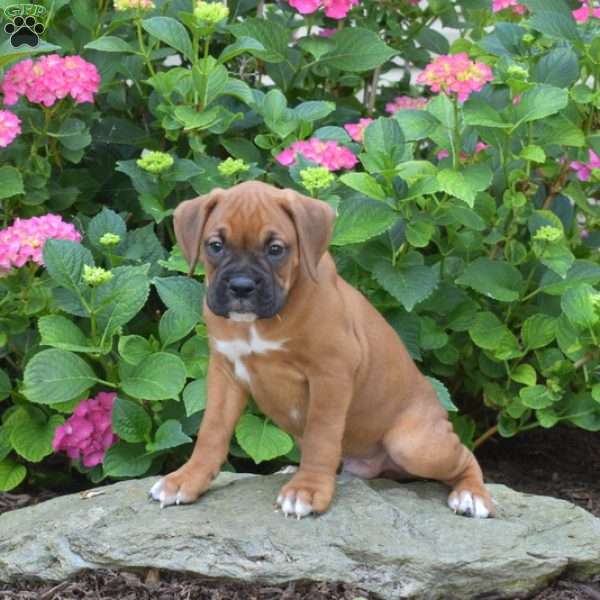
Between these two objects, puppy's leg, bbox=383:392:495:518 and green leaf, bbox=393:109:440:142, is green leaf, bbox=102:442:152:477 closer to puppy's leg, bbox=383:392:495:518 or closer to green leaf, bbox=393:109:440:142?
puppy's leg, bbox=383:392:495:518

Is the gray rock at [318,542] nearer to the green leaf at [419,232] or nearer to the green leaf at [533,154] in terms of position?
the green leaf at [419,232]

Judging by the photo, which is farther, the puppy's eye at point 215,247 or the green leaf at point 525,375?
the green leaf at point 525,375

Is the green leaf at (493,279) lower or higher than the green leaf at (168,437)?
higher

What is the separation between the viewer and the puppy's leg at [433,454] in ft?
14.5

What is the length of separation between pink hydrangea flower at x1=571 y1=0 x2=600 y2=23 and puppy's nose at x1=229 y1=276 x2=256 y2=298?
2603 millimetres

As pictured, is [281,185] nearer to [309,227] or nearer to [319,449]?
[309,227]

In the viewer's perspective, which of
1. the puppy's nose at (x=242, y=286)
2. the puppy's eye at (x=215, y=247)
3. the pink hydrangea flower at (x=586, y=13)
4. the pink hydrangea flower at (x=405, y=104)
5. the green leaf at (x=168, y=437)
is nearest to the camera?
the puppy's nose at (x=242, y=286)

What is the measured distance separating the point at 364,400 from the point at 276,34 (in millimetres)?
2156

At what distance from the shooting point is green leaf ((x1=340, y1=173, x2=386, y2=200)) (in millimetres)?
4859

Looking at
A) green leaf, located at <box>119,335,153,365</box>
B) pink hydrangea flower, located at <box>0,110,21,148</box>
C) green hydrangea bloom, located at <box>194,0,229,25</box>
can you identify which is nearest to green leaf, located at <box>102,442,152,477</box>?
green leaf, located at <box>119,335,153,365</box>

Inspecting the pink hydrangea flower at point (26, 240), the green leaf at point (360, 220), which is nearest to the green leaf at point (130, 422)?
the pink hydrangea flower at point (26, 240)

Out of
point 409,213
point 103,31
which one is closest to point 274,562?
point 409,213

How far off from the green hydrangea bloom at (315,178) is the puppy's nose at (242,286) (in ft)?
3.18

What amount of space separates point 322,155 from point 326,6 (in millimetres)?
842
